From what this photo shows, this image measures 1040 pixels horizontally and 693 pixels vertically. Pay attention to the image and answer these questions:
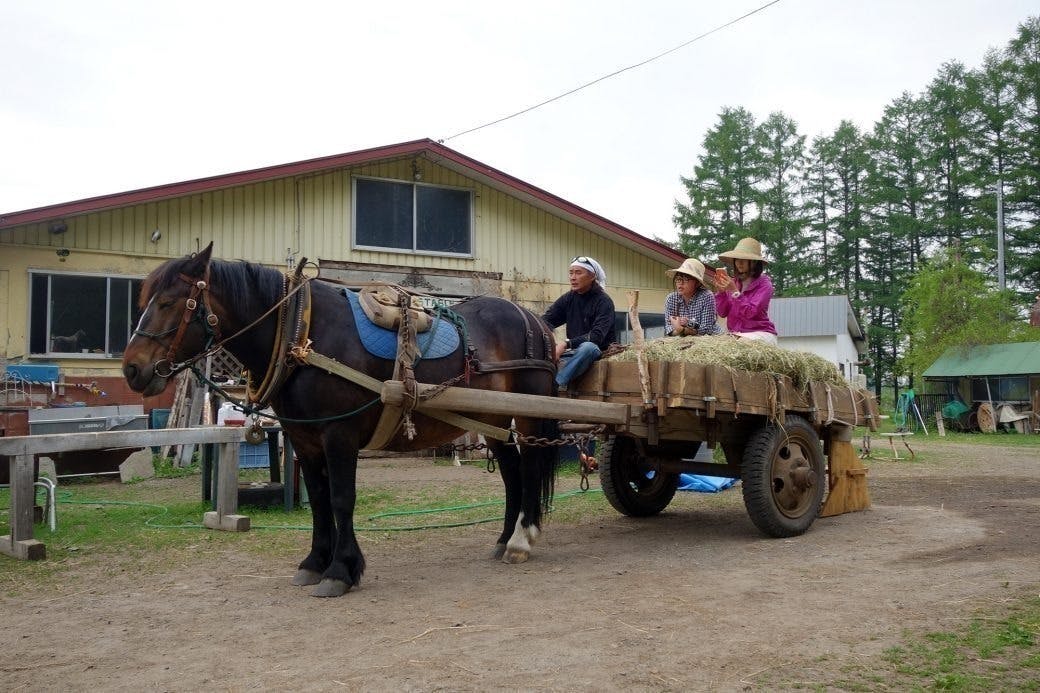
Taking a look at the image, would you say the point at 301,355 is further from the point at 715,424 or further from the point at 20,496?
the point at 715,424

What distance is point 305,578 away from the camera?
17.0 ft

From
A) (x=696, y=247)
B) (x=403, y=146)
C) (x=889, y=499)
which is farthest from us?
(x=696, y=247)

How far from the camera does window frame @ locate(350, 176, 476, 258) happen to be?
14289mm

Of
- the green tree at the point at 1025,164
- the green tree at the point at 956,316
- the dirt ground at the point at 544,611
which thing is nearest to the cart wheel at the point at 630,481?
the dirt ground at the point at 544,611

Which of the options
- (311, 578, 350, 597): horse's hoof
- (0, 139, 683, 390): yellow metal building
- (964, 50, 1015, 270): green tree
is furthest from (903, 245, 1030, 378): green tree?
(311, 578, 350, 597): horse's hoof

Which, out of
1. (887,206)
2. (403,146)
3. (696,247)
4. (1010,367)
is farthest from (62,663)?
(887,206)

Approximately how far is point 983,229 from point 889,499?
122 ft

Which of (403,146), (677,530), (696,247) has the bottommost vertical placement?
(677,530)

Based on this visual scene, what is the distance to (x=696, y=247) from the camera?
43.0 metres

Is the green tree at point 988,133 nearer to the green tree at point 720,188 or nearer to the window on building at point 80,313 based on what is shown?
the green tree at point 720,188

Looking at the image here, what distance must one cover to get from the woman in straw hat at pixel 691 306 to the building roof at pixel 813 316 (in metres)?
31.1

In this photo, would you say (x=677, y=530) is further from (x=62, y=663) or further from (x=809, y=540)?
(x=62, y=663)

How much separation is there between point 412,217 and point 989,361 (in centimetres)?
1949

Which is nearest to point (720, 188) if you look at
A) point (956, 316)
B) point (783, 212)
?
point (783, 212)
